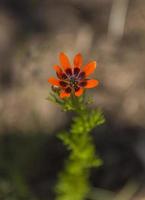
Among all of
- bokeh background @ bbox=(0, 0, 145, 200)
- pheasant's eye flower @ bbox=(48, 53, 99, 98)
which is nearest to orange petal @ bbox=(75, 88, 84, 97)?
pheasant's eye flower @ bbox=(48, 53, 99, 98)

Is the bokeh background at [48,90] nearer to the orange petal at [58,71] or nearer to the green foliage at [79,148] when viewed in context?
the green foliage at [79,148]

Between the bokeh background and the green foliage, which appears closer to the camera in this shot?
the green foliage

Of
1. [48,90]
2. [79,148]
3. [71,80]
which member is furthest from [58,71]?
[48,90]

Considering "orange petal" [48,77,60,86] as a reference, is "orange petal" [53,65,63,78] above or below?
above

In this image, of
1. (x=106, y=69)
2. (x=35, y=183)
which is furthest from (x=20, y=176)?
(x=106, y=69)

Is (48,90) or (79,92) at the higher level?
(48,90)

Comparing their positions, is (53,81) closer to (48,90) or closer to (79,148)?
(79,148)

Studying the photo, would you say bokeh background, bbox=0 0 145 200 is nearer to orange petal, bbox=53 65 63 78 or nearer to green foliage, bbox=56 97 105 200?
green foliage, bbox=56 97 105 200
